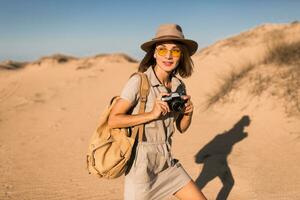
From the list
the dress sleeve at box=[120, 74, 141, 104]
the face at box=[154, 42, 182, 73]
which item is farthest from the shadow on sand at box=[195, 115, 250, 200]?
the dress sleeve at box=[120, 74, 141, 104]

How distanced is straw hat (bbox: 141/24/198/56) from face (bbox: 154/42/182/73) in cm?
6

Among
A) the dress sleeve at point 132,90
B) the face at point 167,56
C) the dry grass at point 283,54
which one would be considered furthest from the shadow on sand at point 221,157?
the dress sleeve at point 132,90

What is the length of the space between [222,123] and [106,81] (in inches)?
251

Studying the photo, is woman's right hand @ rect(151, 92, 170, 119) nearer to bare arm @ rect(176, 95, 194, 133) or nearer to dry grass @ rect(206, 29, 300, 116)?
bare arm @ rect(176, 95, 194, 133)

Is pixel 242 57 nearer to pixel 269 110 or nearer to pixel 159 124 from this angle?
pixel 269 110

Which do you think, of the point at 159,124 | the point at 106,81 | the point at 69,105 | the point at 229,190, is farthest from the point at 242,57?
the point at 159,124

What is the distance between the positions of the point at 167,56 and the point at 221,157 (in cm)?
355

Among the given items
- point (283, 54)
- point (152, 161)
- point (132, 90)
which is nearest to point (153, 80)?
point (132, 90)

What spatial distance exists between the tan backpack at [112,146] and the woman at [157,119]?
0.05 meters

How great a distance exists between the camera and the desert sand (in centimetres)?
521

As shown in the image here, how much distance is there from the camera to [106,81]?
13.7 m

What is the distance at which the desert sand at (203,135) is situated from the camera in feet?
17.1

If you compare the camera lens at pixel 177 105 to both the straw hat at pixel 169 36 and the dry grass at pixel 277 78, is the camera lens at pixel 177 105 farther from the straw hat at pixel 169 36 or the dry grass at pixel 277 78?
the dry grass at pixel 277 78

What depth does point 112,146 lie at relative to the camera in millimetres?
2729
